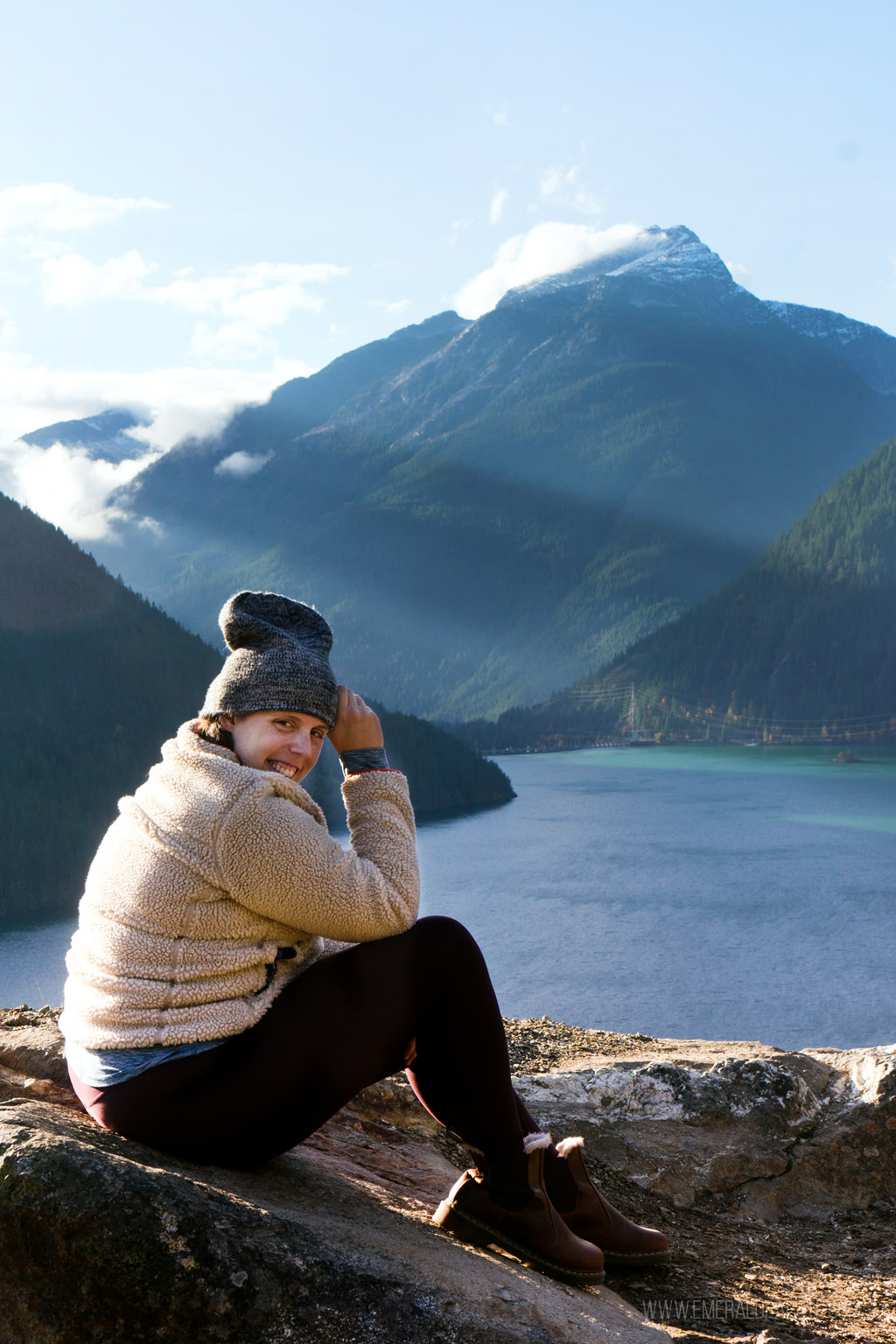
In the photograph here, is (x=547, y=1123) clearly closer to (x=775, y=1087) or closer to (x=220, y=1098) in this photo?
(x=775, y=1087)

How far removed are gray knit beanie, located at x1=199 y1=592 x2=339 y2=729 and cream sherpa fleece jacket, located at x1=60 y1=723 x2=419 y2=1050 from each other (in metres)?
0.18

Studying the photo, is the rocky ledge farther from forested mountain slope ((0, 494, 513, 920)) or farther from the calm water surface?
forested mountain slope ((0, 494, 513, 920))

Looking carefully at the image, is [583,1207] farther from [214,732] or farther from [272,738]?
[214,732]

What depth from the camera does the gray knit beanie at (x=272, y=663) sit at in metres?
2.83

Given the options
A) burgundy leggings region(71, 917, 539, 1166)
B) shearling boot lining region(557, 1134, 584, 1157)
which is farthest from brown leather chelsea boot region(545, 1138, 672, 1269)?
burgundy leggings region(71, 917, 539, 1166)

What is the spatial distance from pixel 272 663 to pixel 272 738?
20 centimetres

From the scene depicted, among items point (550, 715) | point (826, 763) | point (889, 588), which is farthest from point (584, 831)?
point (889, 588)

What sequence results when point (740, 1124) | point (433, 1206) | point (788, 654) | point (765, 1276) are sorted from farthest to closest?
point (788, 654) < point (740, 1124) < point (765, 1276) < point (433, 1206)

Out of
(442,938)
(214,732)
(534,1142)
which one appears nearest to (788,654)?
(534,1142)

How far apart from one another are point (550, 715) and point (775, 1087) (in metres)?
134

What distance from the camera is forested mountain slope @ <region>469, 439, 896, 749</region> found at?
125438 mm

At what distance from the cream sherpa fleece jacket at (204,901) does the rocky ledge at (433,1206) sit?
34 centimetres

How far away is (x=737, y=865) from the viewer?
59.9 meters

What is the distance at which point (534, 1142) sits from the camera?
9.63 ft
